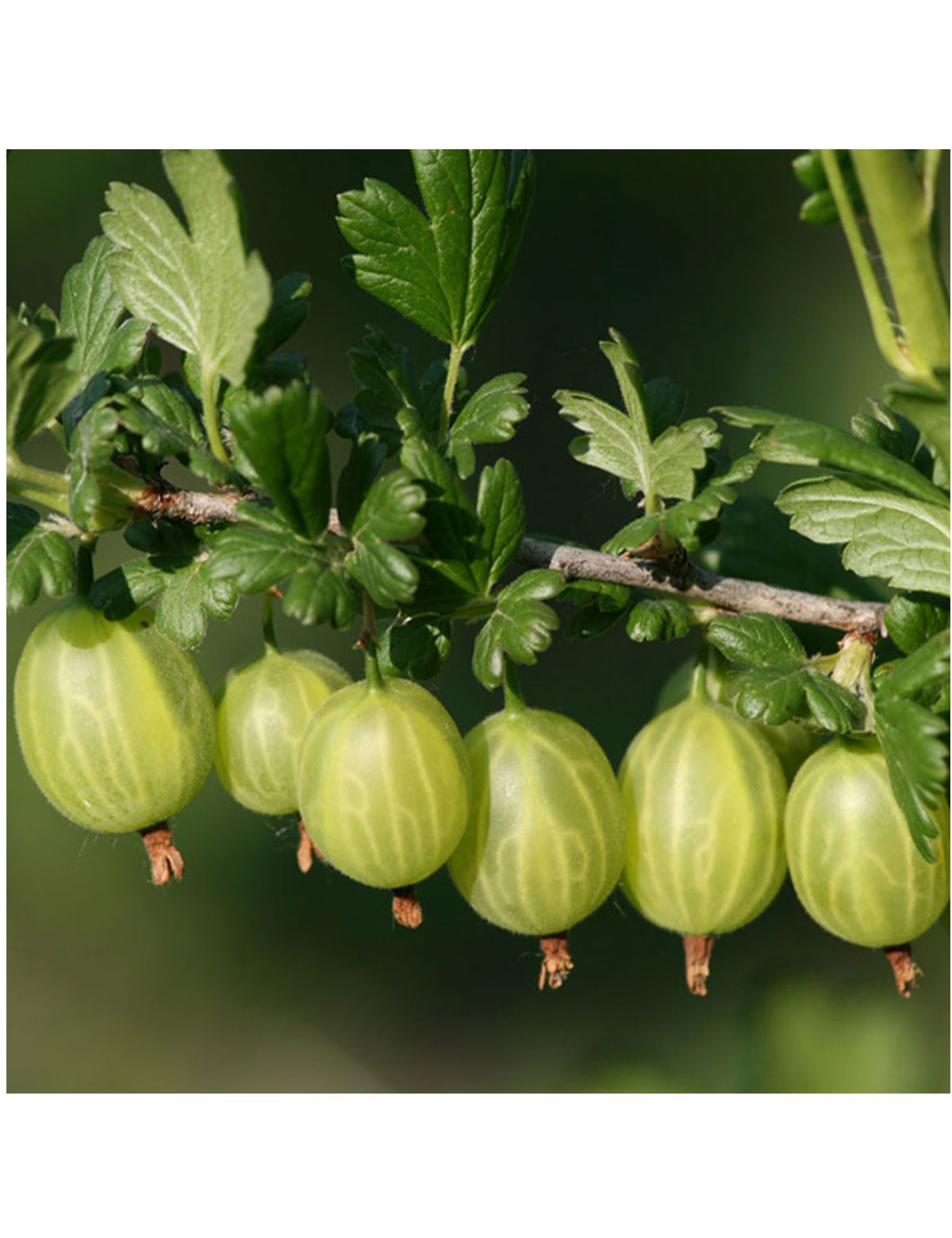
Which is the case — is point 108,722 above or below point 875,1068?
above

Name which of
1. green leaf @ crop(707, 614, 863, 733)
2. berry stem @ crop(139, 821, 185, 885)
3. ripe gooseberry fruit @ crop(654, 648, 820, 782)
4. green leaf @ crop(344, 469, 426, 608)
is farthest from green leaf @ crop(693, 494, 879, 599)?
berry stem @ crop(139, 821, 185, 885)

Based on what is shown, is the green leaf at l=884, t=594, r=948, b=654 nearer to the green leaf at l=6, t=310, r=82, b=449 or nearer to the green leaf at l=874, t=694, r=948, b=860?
the green leaf at l=874, t=694, r=948, b=860

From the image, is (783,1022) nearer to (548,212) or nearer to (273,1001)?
(273,1001)

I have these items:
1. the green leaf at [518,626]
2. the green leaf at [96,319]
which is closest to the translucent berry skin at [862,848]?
the green leaf at [518,626]

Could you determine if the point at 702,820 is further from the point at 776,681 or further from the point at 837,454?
the point at 837,454

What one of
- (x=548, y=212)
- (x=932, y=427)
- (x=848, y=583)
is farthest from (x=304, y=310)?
(x=548, y=212)

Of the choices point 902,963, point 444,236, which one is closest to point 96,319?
point 444,236
